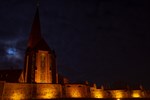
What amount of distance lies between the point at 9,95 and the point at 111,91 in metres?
26.8

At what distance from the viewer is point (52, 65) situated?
5238 centimetres

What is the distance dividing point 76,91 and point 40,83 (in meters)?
8.66

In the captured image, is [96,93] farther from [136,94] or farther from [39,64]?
[39,64]

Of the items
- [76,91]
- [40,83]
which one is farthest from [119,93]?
[40,83]

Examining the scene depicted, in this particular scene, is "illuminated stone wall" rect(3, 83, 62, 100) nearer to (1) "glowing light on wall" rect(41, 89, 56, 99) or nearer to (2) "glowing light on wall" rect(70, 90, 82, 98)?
(1) "glowing light on wall" rect(41, 89, 56, 99)

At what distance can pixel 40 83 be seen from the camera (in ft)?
145

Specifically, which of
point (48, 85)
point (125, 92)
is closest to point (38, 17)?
point (48, 85)

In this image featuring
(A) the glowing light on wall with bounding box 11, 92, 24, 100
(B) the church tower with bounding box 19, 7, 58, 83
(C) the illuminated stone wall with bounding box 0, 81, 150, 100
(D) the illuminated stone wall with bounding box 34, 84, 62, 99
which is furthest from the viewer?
(B) the church tower with bounding box 19, 7, 58, 83

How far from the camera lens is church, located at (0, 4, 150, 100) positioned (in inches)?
1648

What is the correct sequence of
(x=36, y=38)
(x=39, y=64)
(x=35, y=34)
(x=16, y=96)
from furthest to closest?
1. (x=35, y=34)
2. (x=36, y=38)
3. (x=39, y=64)
4. (x=16, y=96)

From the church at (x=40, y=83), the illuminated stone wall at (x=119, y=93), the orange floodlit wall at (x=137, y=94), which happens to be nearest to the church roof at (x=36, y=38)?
the church at (x=40, y=83)

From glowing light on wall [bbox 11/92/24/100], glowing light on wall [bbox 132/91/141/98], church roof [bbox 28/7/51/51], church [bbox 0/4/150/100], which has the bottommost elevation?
glowing light on wall [bbox 11/92/24/100]

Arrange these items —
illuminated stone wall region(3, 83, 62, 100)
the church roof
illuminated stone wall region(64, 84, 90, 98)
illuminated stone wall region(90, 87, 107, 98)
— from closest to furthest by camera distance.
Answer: illuminated stone wall region(3, 83, 62, 100) → illuminated stone wall region(64, 84, 90, 98) → illuminated stone wall region(90, 87, 107, 98) → the church roof

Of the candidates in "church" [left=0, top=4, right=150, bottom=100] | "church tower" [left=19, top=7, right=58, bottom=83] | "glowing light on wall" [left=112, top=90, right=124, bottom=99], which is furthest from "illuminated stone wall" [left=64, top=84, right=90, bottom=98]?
"glowing light on wall" [left=112, top=90, right=124, bottom=99]
